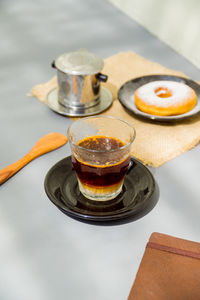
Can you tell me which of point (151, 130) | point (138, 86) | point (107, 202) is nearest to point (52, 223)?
point (107, 202)

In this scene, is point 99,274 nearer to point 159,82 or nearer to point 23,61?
point 159,82

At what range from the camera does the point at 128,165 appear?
66cm

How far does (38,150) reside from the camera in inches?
30.5

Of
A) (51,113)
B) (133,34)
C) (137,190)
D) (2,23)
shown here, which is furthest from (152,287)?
(2,23)

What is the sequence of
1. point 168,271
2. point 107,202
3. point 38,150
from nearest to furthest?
point 168,271, point 107,202, point 38,150

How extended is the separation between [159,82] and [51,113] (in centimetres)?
25

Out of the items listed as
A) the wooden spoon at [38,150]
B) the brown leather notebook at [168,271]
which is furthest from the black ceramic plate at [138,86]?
the brown leather notebook at [168,271]

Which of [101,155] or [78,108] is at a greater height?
[101,155]

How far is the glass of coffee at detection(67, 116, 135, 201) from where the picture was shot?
0.62 m

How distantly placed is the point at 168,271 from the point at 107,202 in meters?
0.16

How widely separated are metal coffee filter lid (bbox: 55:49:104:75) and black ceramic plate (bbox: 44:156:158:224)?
229 millimetres

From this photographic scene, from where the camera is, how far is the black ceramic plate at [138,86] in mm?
848

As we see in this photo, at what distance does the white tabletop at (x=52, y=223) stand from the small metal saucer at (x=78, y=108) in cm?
2

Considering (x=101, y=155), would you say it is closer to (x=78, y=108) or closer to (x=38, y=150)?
(x=38, y=150)
